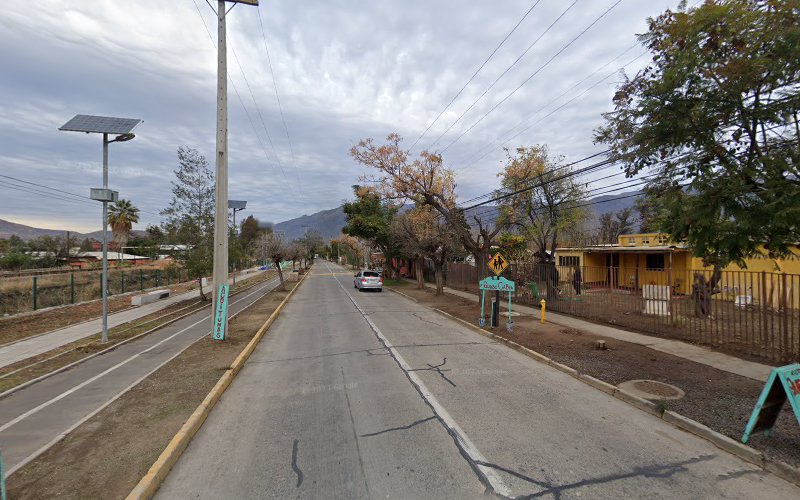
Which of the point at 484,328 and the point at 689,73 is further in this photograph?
the point at 484,328

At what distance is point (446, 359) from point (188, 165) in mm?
20069

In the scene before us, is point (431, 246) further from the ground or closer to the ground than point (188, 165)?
closer to the ground

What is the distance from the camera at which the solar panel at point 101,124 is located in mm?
11055

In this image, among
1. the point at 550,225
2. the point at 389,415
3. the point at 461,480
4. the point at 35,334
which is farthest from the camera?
the point at 550,225

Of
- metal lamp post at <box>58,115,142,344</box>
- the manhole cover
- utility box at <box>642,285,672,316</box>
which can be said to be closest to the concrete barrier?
metal lamp post at <box>58,115,142,344</box>

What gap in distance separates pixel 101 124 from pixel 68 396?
821cm

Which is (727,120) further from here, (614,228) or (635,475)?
(614,228)

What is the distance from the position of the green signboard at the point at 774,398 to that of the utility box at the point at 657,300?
737 centimetres

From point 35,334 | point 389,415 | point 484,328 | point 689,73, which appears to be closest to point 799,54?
point 689,73

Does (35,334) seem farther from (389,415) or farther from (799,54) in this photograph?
(799,54)

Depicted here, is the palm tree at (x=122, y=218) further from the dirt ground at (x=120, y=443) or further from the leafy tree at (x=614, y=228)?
the leafy tree at (x=614, y=228)

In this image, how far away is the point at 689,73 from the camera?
5.76 m

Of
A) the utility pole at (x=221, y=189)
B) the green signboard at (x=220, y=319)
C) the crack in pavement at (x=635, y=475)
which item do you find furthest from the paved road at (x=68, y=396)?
the crack in pavement at (x=635, y=475)

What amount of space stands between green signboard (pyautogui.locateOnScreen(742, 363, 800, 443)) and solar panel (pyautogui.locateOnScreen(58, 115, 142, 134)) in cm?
1446
